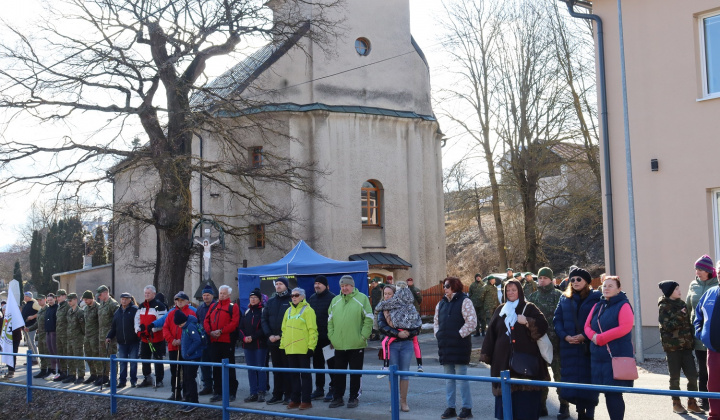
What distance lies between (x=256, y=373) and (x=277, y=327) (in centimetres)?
86

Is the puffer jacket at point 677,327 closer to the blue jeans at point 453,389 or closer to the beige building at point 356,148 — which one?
the blue jeans at point 453,389

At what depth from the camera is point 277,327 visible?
1189 cm

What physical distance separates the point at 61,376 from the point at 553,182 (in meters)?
23.1

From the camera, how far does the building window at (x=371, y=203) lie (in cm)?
3130

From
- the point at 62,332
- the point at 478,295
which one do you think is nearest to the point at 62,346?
the point at 62,332

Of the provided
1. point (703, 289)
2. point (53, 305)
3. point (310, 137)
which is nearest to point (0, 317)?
point (53, 305)

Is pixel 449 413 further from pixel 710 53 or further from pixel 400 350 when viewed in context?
pixel 710 53

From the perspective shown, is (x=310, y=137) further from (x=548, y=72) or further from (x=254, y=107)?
(x=548, y=72)

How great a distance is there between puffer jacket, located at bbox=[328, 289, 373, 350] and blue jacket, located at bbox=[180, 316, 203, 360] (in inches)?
94.2

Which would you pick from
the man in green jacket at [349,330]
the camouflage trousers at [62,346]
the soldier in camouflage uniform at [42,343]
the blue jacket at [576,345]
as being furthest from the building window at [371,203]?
the blue jacket at [576,345]

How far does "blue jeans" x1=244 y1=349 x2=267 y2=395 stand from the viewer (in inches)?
479

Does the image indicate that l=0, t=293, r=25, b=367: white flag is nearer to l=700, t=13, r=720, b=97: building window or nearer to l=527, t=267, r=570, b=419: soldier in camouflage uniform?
l=527, t=267, r=570, b=419: soldier in camouflage uniform

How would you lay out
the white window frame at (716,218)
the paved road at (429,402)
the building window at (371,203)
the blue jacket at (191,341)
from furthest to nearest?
the building window at (371,203)
the white window frame at (716,218)
the blue jacket at (191,341)
the paved road at (429,402)

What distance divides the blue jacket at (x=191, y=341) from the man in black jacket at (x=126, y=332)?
3.13m
